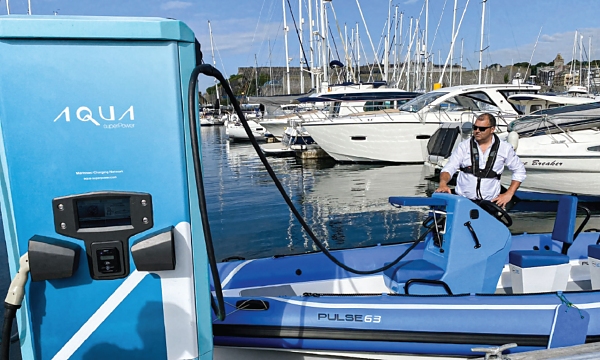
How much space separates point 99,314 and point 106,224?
0.36m

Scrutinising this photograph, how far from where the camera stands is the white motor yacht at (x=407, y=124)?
44.9ft

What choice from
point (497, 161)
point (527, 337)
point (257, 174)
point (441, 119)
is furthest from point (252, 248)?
point (441, 119)

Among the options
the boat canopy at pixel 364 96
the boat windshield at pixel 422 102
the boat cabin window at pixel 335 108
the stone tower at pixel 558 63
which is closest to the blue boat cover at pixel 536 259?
the boat windshield at pixel 422 102

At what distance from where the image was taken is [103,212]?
1650 millimetres

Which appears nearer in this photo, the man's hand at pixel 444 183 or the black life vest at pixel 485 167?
the man's hand at pixel 444 183

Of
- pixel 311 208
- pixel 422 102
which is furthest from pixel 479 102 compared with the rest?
pixel 311 208

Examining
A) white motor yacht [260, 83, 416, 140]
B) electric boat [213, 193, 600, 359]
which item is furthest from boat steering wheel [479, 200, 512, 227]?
white motor yacht [260, 83, 416, 140]

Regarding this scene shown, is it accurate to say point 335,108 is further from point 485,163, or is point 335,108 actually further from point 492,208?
point 492,208

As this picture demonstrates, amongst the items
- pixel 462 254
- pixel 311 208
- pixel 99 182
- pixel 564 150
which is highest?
pixel 99 182

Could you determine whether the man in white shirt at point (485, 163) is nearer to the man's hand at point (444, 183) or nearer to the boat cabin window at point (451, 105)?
the man's hand at point (444, 183)

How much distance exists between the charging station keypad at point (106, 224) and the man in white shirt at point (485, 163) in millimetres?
2734

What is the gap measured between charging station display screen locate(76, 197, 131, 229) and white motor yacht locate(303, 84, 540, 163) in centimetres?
1259

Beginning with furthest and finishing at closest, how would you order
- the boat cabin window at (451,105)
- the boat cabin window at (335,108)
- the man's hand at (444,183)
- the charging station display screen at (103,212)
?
the boat cabin window at (335,108) → the boat cabin window at (451,105) → the man's hand at (444,183) → the charging station display screen at (103,212)

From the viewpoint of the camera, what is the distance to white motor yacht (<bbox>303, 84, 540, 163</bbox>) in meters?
13.7
